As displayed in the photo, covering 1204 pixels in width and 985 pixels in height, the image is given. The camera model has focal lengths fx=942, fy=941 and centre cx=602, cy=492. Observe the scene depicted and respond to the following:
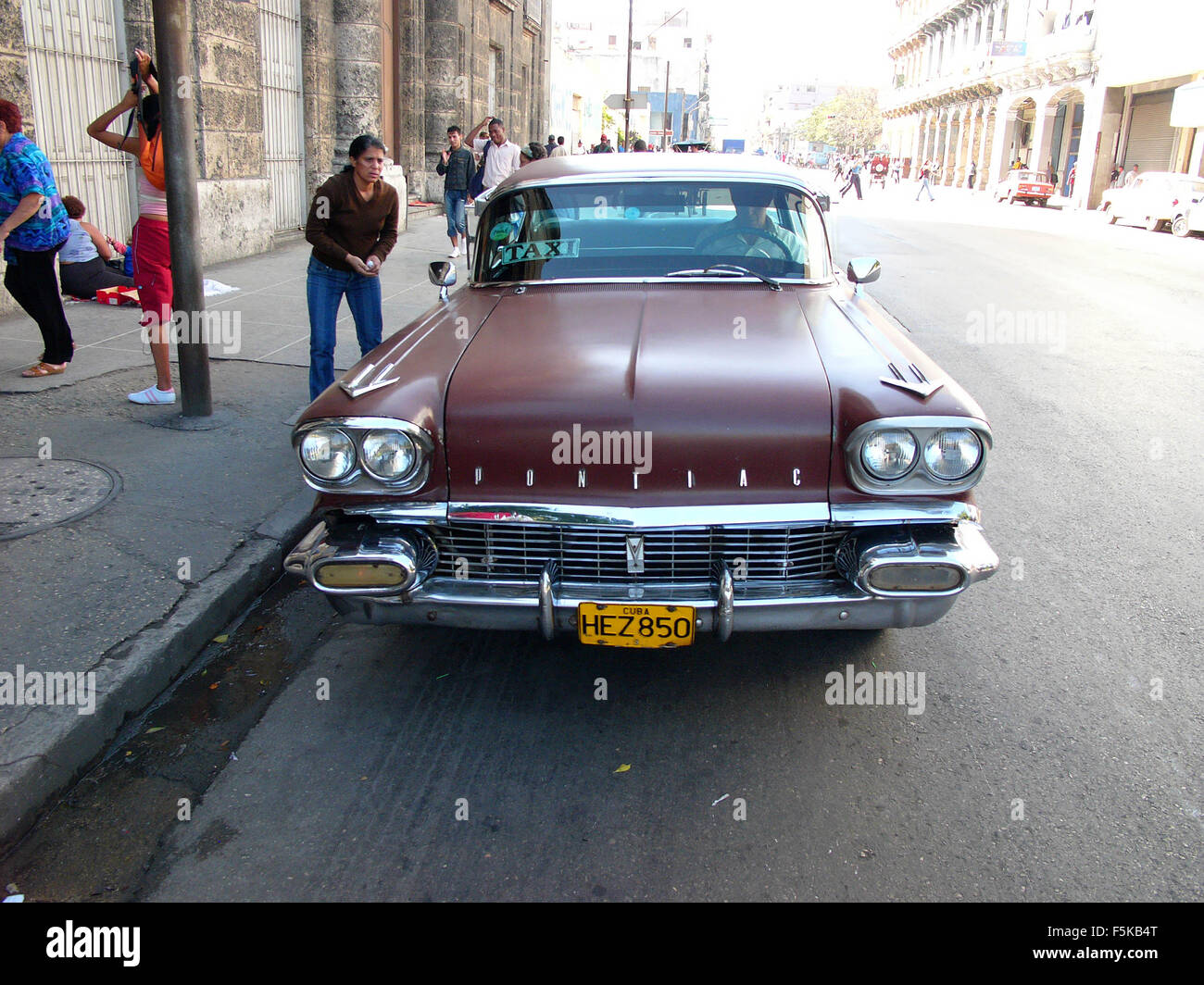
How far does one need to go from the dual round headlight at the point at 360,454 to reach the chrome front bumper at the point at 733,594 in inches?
7.8

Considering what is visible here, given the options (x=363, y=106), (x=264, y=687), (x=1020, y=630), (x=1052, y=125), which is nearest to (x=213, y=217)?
(x=363, y=106)

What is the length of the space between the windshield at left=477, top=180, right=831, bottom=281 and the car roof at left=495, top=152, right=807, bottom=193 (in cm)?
5

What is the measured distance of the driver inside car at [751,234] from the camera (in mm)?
4160

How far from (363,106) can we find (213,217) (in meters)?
4.76

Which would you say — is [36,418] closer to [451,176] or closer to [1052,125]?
[451,176]

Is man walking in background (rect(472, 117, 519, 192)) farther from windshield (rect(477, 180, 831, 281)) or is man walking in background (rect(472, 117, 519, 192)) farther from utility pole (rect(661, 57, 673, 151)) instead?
utility pole (rect(661, 57, 673, 151))

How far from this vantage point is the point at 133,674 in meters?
3.10

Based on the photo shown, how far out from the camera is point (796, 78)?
18050 cm

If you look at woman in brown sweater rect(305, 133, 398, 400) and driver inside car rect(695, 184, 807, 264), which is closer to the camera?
driver inside car rect(695, 184, 807, 264)

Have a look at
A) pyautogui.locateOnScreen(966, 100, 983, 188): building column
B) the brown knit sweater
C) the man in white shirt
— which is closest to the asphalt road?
the brown knit sweater

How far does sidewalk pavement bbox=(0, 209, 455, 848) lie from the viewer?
293cm

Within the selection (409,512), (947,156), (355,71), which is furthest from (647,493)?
(947,156)

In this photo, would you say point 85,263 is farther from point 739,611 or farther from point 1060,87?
point 1060,87

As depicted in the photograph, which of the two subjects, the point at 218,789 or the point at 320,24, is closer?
the point at 218,789
